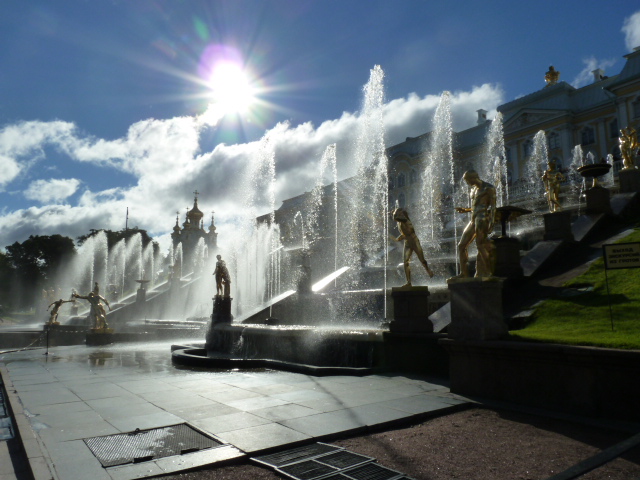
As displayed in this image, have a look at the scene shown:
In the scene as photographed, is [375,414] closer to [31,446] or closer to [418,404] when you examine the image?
[418,404]

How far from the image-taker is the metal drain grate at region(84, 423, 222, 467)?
14.6ft

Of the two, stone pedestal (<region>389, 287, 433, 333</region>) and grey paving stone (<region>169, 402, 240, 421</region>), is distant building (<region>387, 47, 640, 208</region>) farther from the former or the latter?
grey paving stone (<region>169, 402, 240, 421</region>)

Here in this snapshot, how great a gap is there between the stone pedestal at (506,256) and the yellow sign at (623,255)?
5.95m

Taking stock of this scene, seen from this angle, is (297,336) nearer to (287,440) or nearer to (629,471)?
(287,440)

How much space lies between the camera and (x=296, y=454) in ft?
14.9

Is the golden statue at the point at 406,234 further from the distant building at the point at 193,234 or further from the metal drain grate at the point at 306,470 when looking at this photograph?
the distant building at the point at 193,234

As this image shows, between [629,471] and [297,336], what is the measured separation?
27.4ft

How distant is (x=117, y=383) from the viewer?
8.60m

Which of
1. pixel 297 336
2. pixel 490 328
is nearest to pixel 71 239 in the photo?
pixel 297 336

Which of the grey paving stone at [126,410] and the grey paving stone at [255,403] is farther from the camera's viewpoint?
the grey paving stone at [255,403]

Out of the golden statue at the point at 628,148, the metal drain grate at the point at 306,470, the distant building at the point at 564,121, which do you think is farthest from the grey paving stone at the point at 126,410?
the distant building at the point at 564,121

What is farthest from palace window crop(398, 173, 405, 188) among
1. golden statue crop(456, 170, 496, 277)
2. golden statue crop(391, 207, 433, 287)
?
golden statue crop(456, 170, 496, 277)

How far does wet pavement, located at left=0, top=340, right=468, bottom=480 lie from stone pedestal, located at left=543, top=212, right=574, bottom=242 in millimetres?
9448

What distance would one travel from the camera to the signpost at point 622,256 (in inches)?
286
